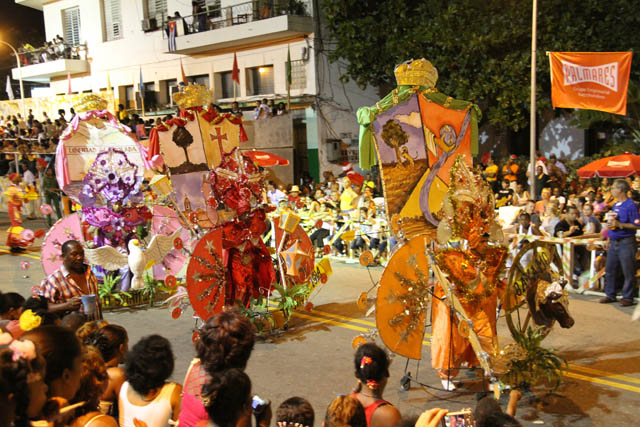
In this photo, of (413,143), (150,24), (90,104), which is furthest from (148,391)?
(150,24)

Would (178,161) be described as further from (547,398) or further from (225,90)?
(225,90)

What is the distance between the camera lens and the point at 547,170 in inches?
672

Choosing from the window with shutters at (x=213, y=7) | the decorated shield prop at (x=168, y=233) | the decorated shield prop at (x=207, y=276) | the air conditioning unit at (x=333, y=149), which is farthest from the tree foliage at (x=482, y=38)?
the decorated shield prop at (x=207, y=276)

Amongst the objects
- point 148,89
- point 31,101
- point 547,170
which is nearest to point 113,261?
point 547,170

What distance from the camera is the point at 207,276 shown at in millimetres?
7941

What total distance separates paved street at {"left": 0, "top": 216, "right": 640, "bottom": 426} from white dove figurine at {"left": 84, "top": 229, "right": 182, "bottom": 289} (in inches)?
28.9

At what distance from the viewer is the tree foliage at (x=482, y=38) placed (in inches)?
703

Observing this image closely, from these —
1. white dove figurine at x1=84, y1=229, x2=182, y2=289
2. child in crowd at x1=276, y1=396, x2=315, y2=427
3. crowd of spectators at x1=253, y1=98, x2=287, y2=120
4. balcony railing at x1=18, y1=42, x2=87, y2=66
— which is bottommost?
white dove figurine at x1=84, y1=229, x2=182, y2=289

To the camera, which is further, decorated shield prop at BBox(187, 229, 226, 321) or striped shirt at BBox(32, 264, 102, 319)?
decorated shield prop at BBox(187, 229, 226, 321)

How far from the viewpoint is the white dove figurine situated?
961 cm

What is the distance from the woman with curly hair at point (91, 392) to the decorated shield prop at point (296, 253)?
18.4 ft

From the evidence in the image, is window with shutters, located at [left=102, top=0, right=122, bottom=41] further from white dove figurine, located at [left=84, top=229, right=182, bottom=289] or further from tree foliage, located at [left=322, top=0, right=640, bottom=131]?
white dove figurine, located at [left=84, top=229, right=182, bottom=289]

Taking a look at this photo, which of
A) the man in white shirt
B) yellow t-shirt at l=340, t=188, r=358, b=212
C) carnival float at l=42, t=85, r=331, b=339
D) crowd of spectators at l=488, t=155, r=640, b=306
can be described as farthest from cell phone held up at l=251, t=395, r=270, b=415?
the man in white shirt

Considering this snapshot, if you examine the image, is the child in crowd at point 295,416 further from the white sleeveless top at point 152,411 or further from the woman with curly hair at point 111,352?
the woman with curly hair at point 111,352
